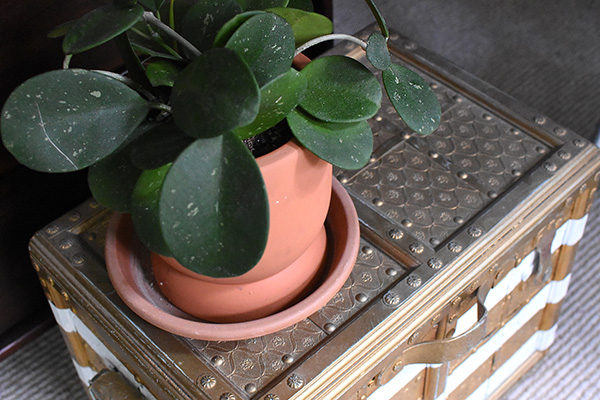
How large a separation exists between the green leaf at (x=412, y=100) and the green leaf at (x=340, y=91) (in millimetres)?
13

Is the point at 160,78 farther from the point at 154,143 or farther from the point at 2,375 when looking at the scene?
the point at 2,375

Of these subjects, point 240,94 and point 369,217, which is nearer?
point 240,94

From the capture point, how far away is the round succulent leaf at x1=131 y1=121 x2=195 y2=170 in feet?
1.70

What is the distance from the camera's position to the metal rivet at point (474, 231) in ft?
2.44

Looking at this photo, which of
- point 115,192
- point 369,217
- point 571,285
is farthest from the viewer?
point 571,285

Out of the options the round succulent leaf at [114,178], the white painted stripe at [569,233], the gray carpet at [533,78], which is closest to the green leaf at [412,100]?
the round succulent leaf at [114,178]

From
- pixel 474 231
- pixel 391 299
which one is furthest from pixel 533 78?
pixel 391 299

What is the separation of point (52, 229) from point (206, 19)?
318 mm

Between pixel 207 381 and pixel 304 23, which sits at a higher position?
pixel 304 23

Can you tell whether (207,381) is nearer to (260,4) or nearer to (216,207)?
(216,207)

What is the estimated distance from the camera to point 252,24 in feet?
1.72

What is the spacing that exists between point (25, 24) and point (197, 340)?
17.2 inches

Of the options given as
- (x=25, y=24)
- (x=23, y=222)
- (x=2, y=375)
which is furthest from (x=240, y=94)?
(x=2, y=375)

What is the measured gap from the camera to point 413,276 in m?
0.71
